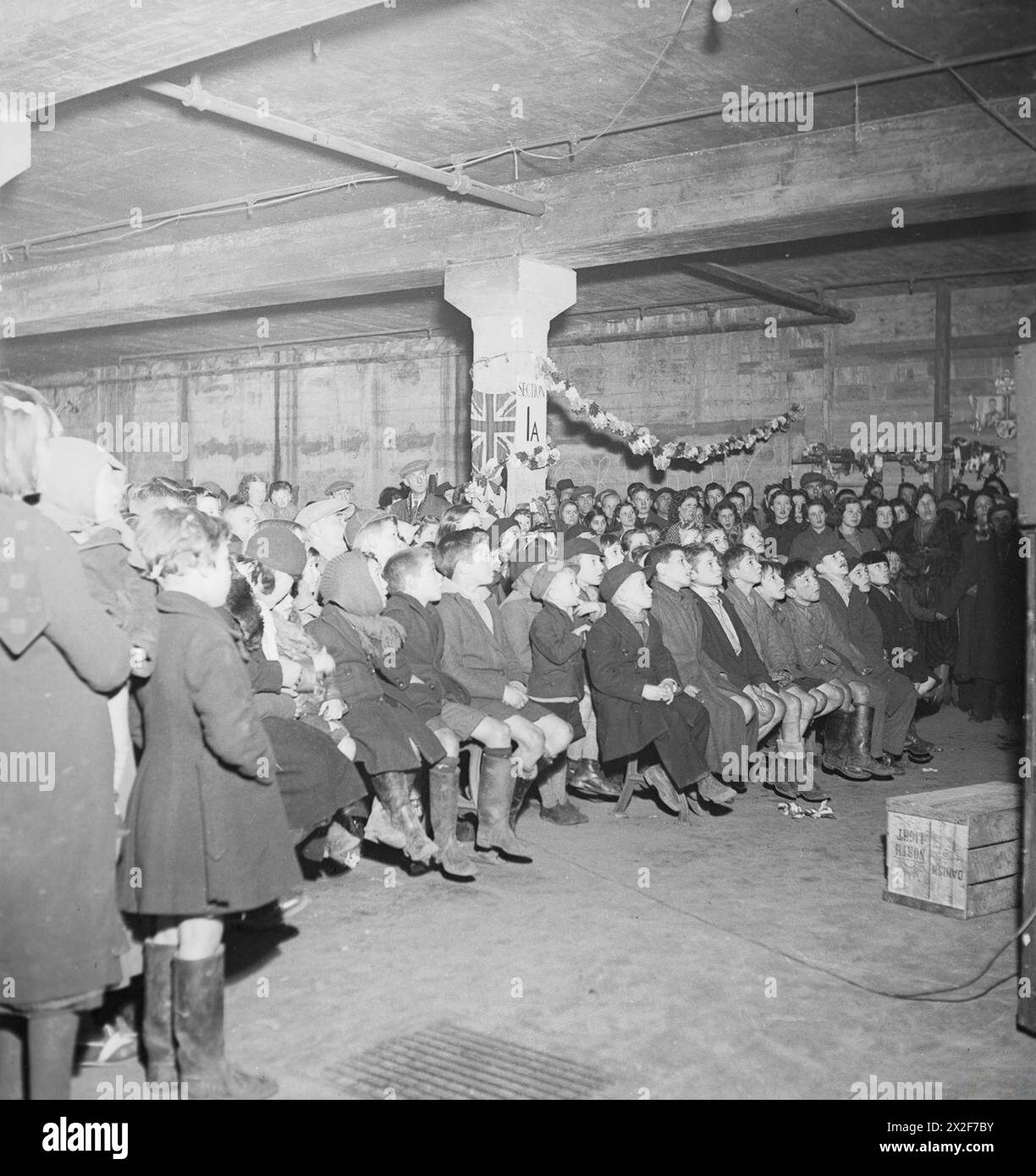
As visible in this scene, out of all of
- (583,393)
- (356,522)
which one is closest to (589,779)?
(356,522)

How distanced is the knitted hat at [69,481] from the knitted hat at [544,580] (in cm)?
348

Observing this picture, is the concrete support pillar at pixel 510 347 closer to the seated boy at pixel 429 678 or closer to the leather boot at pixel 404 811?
the seated boy at pixel 429 678

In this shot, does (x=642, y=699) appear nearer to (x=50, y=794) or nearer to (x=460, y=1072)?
(x=460, y=1072)

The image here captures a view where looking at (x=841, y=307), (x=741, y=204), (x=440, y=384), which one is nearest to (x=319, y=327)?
(x=440, y=384)

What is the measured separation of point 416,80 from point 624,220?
2.17 m

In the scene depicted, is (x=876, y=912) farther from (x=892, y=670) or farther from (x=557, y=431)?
(x=557, y=431)

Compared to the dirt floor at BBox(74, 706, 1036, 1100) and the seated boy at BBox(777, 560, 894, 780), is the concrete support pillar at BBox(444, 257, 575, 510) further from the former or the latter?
the dirt floor at BBox(74, 706, 1036, 1100)

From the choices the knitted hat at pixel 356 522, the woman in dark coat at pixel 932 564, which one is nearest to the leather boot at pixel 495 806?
the knitted hat at pixel 356 522

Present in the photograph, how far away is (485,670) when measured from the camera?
598 centimetres

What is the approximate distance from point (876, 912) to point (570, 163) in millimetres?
6215

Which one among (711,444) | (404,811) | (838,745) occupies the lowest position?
(838,745)

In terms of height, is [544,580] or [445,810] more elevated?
[544,580]

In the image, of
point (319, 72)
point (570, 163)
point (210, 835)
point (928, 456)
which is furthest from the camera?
point (928, 456)

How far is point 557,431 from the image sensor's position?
631 inches
